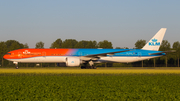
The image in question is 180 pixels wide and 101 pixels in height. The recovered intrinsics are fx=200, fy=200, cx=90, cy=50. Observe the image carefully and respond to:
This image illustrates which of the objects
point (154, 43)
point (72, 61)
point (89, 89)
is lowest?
point (89, 89)

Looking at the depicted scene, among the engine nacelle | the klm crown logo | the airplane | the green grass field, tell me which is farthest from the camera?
the klm crown logo

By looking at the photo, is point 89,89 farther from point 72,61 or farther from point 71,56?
point 71,56

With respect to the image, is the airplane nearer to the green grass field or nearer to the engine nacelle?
the engine nacelle

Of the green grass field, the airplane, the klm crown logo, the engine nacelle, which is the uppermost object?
the klm crown logo

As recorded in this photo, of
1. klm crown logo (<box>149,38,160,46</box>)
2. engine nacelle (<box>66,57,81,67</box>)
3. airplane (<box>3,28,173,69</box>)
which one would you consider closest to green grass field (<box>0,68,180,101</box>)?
engine nacelle (<box>66,57,81,67</box>)

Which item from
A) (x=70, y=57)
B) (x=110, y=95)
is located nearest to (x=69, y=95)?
(x=110, y=95)

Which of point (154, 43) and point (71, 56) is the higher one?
point (154, 43)

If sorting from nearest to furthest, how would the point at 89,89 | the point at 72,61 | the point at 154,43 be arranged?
the point at 89,89
the point at 72,61
the point at 154,43

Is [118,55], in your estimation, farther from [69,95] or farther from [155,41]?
[69,95]

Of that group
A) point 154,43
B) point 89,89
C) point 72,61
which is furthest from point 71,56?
point 89,89

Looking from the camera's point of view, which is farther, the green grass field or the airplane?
the airplane

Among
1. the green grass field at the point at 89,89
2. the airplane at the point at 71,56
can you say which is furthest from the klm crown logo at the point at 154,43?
the green grass field at the point at 89,89

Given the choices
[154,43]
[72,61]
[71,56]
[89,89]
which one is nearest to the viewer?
[89,89]

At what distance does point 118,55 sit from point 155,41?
30.6ft
